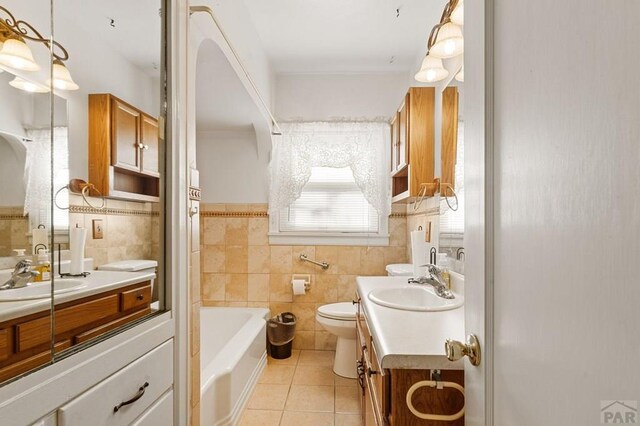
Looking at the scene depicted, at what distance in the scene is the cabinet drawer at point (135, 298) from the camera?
1012mm

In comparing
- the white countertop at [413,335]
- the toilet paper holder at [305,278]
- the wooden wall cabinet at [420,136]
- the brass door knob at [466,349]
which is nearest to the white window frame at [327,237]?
the toilet paper holder at [305,278]

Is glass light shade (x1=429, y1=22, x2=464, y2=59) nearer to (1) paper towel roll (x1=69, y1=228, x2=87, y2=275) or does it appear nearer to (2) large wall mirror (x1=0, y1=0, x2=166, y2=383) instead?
(2) large wall mirror (x1=0, y1=0, x2=166, y2=383)

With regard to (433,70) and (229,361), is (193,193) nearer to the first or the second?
(229,361)

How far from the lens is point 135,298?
106 centimetres

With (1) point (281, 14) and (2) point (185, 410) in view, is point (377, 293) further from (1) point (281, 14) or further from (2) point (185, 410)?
(1) point (281, 14)

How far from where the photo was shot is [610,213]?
14.3 inches

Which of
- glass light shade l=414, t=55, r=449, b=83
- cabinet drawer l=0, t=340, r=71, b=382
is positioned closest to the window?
glass light shade l=414, t=55, r=449, b=83

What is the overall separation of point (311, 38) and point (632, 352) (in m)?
2.73

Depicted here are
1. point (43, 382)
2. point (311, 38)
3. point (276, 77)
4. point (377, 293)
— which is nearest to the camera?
point (43, 382)

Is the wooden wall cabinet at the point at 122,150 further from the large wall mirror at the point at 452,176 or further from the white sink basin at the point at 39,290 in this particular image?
the large wall mirror at the point at 452,176

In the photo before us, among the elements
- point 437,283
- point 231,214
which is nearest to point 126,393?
point 437,283

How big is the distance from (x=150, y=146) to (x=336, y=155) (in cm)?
210

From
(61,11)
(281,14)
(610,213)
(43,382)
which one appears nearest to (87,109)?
(61,11)

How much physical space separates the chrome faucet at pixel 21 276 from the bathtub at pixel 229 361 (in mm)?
1227
